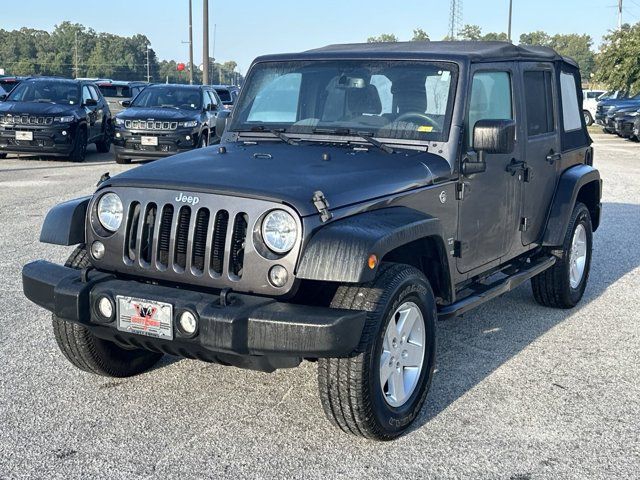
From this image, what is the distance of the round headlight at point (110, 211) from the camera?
431 centimetres

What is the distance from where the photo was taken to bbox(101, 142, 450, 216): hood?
405 cm

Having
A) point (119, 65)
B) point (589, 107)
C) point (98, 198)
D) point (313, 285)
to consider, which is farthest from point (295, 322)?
point (119, 65)

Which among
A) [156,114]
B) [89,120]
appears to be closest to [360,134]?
[156,114]

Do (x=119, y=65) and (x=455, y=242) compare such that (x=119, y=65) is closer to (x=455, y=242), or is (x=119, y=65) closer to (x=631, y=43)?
(x=631, y=43)

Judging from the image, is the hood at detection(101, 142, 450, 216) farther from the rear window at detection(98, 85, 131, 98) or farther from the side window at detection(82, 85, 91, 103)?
the rear window at detection(98, 85, 131, 98)

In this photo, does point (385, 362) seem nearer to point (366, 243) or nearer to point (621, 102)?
point (366, 243)

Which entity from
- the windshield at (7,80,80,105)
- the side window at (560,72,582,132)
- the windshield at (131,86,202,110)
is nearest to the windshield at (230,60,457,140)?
the side window at (560,72,582,132)

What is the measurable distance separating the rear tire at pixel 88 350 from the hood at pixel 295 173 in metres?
0.70

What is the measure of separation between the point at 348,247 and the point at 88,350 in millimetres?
1752

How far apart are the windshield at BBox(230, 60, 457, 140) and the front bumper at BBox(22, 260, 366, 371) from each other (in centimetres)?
163

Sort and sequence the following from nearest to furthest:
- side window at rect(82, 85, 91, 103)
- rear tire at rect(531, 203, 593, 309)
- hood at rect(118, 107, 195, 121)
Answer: rear tire at rect(531, 203, 593, 309), hood at rect(118, 107, 195, 121), side window at rect(82, 85, 91, 103)

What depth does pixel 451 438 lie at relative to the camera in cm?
424

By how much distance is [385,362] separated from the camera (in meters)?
4.14

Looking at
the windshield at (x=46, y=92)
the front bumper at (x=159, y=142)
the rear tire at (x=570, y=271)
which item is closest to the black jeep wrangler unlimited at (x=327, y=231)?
the rear tire at (x=570, y=271)
